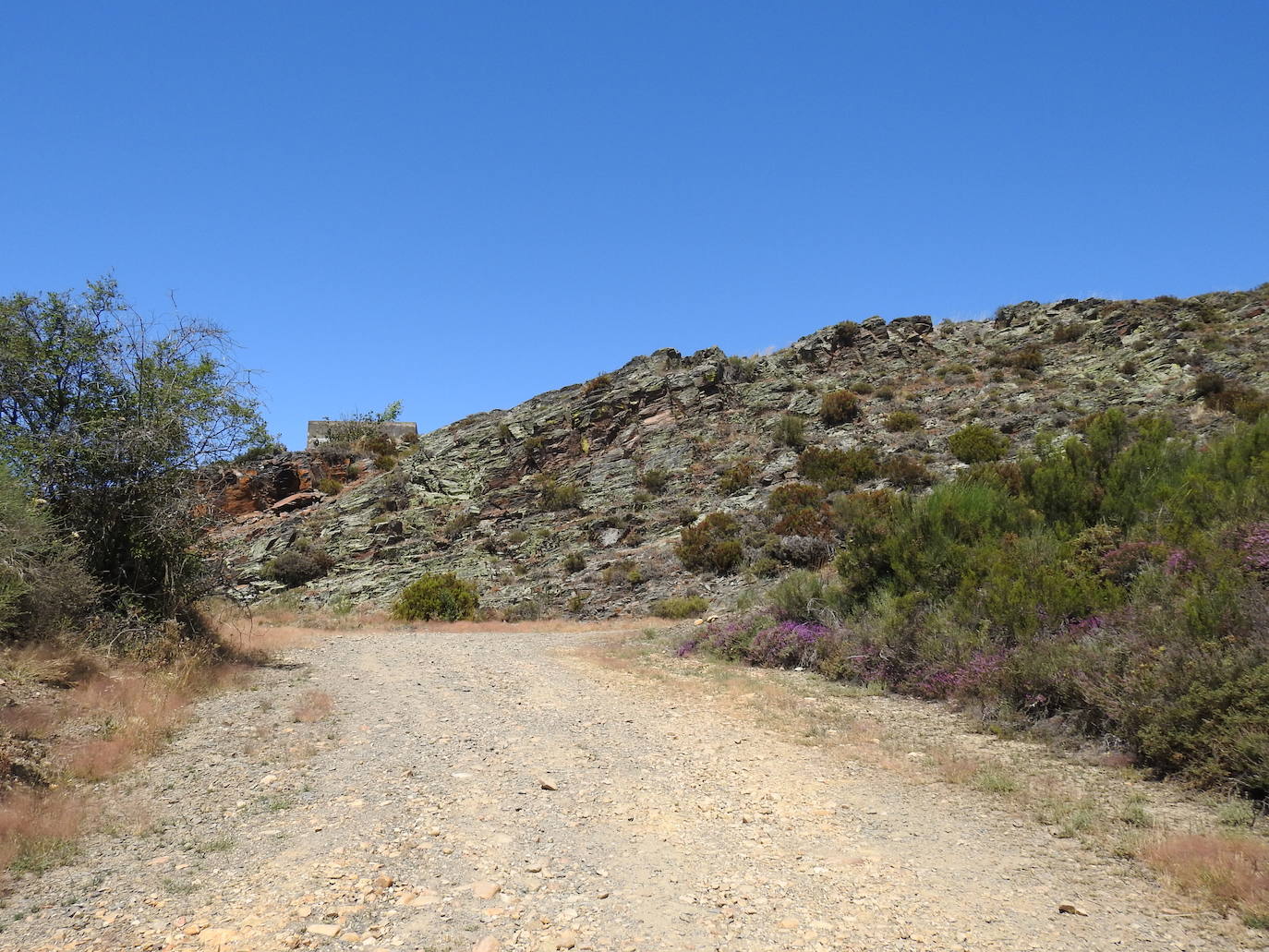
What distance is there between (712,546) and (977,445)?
9.95 meters

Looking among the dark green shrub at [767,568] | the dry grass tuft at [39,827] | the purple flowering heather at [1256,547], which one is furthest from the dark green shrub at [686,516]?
the dry grass tuft at [39,827]

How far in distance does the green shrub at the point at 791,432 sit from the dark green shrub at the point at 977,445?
632cm

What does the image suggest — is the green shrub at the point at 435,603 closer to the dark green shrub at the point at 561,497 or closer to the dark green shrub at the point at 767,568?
the dark green shrub at the point at 561,497

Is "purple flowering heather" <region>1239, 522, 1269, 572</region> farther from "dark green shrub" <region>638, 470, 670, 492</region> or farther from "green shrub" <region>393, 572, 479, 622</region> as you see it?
"dark green shrub" <region>638, 470, 670, 492</region>

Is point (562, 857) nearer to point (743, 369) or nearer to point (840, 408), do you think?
point (840, 408)

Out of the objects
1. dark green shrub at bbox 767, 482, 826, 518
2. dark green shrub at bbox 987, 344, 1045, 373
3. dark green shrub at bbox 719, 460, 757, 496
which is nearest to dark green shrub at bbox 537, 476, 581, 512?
dark green shrub at bbox 719, 460, 757, 496

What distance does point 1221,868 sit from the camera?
4762 mm

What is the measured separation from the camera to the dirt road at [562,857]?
14.4 ft

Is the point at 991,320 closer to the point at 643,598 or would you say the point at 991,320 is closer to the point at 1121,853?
the point at 643,598

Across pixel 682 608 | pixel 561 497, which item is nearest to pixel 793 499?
pixel 682 608

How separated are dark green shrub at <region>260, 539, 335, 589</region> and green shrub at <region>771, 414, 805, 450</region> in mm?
19779

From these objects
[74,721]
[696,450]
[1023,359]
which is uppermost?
[1023,359]

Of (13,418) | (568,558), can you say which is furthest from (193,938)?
(568,558)

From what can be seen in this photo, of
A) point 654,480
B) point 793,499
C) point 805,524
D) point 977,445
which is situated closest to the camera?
point 805,524
